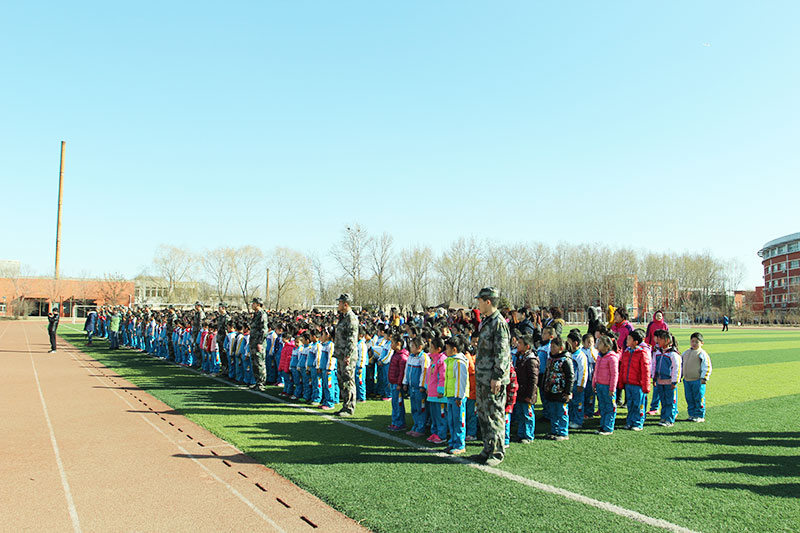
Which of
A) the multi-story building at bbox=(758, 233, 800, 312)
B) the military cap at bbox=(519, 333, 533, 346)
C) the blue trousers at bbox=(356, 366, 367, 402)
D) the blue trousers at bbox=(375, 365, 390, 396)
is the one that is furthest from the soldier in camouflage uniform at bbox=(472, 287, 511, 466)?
the multi-story building at bbox=(758, 233, 800, 312)

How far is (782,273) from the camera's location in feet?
309

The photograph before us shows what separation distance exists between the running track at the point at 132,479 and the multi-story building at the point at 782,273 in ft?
325

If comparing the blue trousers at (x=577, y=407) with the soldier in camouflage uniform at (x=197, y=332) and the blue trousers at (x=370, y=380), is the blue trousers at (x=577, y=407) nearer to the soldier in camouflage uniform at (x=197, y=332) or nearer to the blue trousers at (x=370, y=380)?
the blue trousers at (x=370, y=380)

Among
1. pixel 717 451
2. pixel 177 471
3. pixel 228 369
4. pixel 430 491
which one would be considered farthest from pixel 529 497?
pixel 228 369

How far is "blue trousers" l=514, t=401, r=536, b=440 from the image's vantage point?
25.5ft

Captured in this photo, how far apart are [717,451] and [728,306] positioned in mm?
94202

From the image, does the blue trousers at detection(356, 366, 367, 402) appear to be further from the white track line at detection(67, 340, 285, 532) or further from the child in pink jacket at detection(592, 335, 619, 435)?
the child in pink jacket at detection(592, 335, 619, 435)

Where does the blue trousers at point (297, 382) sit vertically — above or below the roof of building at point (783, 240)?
below

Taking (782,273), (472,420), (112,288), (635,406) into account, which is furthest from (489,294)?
(782,273)

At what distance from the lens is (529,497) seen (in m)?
5.33

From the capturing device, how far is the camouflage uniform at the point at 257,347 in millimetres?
12617

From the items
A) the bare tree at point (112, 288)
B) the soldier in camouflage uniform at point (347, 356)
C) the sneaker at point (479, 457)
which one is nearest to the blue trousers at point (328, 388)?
the soldier in camouflage uniform at point (347, 356)

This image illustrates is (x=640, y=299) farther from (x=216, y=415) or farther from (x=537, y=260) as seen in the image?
(x=216, y=415)

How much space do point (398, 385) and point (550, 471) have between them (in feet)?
9.81
